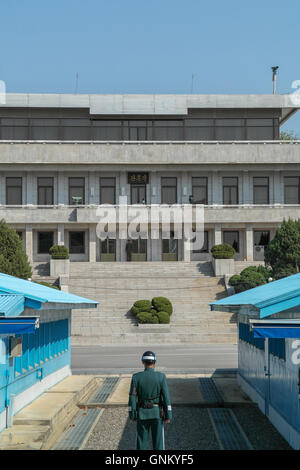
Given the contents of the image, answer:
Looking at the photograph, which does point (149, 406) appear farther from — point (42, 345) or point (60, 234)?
point (60, 234)

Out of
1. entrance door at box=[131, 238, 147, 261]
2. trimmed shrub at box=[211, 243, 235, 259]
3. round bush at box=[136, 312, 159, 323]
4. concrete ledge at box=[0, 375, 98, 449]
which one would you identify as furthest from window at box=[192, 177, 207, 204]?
concrete ledge at box=[0, 375, 98, 449]

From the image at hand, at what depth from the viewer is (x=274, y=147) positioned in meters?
57.6

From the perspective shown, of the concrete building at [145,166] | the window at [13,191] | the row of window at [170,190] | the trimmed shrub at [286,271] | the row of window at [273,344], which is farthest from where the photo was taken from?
the row of window at [170,190]

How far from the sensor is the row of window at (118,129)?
199ft

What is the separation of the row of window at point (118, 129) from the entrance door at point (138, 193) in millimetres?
4595

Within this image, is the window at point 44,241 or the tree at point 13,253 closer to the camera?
the tree at point 13,253

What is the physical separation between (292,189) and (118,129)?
16656 mm

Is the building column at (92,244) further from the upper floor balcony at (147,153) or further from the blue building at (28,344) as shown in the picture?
the blue building at (28,344)

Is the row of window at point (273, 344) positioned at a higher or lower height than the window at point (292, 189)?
Result: lower

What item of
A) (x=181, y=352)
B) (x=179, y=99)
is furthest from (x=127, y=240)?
(x=181, y=352)

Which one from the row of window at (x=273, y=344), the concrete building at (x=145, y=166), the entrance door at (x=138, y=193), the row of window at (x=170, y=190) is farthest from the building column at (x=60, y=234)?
the row of window at (x=273, y=344)

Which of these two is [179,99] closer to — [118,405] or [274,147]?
[274,147]

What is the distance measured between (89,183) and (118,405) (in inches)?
1753

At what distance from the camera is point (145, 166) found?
58.7 meters
